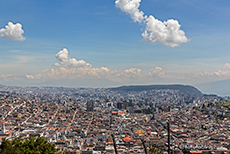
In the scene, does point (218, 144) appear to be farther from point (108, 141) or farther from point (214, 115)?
point (214, 115)

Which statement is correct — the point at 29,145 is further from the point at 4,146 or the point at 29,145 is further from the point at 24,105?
the point at 24,105

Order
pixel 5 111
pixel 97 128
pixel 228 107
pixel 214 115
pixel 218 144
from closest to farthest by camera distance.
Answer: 1. pixel 218 144
2. pixel 97 128
3. pixel 5 111
4. pixel 214 115
5. pixel 228 107

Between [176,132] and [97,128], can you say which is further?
[97,128]

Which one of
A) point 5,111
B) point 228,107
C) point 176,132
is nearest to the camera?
point 176,132

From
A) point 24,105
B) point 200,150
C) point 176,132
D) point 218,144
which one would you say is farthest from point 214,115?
point 24,105

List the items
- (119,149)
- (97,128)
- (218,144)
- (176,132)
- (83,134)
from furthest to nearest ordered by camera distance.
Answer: (97,128)
(176,132)
(83,134)
(218,144)
(119,149)

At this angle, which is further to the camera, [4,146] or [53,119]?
[53,119]

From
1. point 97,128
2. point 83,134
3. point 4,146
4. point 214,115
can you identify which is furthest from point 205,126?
point 4,146

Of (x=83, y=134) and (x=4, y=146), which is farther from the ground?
(x=4, y=146)

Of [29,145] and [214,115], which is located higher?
[29,145]
